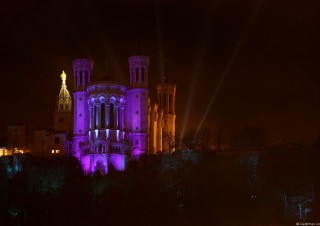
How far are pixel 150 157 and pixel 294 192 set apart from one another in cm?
2036

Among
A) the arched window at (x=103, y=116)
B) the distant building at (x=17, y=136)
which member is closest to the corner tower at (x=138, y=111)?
the arched window at (x=103, y=116)

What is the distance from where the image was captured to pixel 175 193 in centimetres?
9850

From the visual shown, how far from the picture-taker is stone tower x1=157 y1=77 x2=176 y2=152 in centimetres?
12688

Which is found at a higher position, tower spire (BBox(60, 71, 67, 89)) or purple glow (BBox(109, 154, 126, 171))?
tower spire (BBox(60, 71, 67, 89))

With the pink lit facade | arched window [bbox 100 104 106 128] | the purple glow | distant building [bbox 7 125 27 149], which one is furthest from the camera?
distant building [bbox 7 125 27 149]

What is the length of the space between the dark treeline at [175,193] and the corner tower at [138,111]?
5.64m

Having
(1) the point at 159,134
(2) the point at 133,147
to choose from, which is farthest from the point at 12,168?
(1) the point at 159,134

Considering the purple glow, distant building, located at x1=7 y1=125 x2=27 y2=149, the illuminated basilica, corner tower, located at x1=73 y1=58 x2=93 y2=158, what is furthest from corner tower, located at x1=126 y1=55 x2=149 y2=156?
distant building, located at x1=7 y1=125 x2=27 y2=149

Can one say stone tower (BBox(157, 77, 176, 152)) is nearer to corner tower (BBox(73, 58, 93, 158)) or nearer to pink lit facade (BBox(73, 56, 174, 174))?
pink lit facade (BBox(73, 56, 174, 174))

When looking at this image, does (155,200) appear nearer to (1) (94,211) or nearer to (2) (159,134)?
(1) (94,211)

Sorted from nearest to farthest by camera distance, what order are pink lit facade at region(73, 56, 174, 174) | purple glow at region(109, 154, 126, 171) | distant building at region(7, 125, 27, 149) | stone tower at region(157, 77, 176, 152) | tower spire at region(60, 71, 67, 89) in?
purple glow at region(109, 154, 126, 171), pink lit facade at region(73, 56, 174, 174), stone tower at region(157, 77, 176, 152), distant building at region(7, 125, 27, 149), tower spire at region(60, 71, 67, 89)

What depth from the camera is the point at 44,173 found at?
343 ft

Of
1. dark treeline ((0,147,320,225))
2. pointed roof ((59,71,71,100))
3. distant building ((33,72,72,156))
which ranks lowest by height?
dark treeline ((0,147,320,225))

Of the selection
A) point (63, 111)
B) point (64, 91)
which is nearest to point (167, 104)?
point (63, 111)
